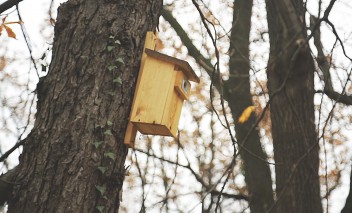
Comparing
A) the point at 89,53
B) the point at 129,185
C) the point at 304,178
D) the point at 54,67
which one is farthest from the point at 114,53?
the point at 129,185

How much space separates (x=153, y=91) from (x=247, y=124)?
274cm

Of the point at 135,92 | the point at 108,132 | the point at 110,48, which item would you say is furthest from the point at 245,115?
the point at 108,132

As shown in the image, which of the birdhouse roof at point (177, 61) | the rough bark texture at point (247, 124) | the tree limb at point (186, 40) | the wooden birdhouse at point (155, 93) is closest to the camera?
the wooden birdhouse at point (155, 93)

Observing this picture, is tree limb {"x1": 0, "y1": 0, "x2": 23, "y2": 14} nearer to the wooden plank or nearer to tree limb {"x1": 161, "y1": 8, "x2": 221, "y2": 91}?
the wooden plank

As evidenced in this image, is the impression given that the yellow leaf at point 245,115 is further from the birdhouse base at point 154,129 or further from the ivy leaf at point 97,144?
the ivy leaf at point 97,144

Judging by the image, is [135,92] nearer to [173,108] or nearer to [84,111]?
[84,111]

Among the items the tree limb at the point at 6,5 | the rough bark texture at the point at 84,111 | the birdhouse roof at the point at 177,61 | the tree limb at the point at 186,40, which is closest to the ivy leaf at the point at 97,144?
the rough bark texture at the point at 84,111

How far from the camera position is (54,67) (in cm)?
225

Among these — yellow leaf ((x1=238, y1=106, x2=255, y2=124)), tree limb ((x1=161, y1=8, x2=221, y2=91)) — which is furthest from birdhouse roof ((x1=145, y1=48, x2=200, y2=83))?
tree limb ((x1=161, y1=8, x2=221, y2=91))

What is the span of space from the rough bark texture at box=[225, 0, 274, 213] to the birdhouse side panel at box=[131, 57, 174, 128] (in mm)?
1530

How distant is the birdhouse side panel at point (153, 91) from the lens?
238 cm

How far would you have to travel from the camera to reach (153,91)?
2.50m

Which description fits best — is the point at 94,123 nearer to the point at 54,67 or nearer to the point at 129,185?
the point at 54,67

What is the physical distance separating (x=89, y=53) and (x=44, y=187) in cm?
63
